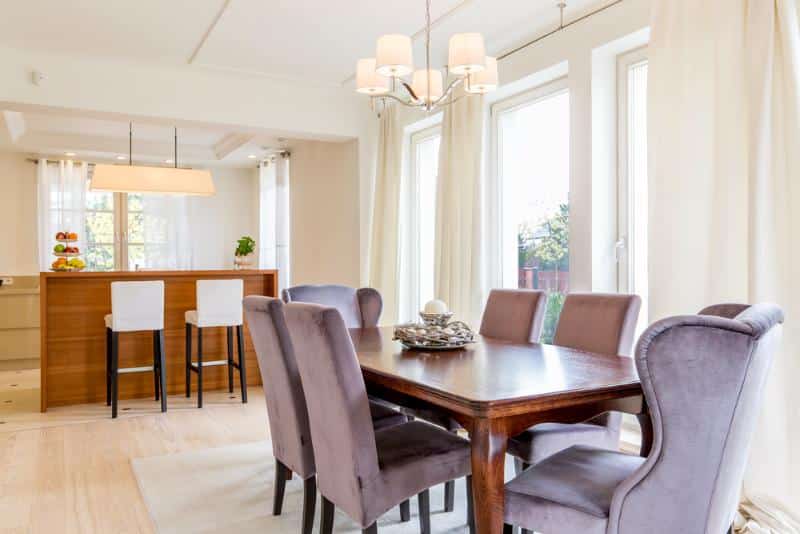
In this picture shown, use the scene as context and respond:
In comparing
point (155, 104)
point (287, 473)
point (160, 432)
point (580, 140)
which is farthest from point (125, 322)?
point (580, 140)

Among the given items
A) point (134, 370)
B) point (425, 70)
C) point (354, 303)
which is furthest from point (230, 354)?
point (425, 70)

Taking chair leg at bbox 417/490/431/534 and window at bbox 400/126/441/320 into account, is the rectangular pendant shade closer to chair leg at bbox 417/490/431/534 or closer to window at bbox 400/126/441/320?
window at bbox 400/126/441/320

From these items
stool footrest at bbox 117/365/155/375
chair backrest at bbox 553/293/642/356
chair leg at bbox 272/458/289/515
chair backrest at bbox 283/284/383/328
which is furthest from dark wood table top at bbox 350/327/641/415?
stool footrest at bbox 117/365/155/375

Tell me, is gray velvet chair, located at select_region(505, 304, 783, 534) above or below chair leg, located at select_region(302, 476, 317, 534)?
above

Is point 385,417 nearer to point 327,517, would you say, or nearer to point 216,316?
point 327,517

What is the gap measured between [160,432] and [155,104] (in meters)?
2.52

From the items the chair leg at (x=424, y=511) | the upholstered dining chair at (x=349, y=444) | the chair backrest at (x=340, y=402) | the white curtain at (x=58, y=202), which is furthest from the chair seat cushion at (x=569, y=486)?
the white curtain at (x=58, y=202)

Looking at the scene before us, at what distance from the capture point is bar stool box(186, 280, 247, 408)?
4.77 m

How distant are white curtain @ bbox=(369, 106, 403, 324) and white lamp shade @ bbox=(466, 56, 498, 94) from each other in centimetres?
247

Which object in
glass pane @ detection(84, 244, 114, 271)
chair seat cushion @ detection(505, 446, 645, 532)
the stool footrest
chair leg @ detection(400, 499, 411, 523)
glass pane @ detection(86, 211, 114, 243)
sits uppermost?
glass pane @ detection(86, 211, 114, 243)

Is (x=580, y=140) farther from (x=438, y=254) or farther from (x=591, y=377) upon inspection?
(x=591, y=377)

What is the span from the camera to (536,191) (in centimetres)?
422

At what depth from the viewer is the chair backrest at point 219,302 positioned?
4.77 m

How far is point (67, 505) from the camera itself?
283 centimetres
